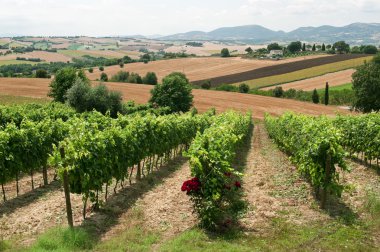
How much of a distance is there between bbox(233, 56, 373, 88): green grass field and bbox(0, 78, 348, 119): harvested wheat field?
41.8ft

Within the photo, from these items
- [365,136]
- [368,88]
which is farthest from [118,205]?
[368,88]

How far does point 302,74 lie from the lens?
304 feet

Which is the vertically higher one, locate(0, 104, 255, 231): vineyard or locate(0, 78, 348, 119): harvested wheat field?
locate(0, 104, 255, 231): vineyard

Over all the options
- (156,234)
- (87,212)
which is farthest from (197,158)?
(87,212)

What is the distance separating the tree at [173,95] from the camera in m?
60.1

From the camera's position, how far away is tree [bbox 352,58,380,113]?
50875 millimetres

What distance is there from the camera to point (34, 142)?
53.6ft

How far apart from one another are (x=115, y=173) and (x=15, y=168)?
412cm

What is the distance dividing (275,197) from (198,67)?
318 feet

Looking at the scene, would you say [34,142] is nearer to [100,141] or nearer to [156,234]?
[100,141]

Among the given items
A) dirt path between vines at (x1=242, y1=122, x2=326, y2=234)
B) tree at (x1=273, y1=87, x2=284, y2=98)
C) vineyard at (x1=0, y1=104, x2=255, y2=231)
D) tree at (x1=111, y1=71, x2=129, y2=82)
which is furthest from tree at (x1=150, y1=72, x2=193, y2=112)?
dirt path between vines at (x1=242, y1=122, x2=326, y2=234)

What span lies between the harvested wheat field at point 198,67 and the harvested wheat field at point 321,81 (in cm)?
1970

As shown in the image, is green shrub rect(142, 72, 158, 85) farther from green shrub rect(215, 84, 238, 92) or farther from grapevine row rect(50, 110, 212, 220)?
grapevine row rect(50, 110, 212, 220)

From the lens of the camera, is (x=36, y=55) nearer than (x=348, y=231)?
No
